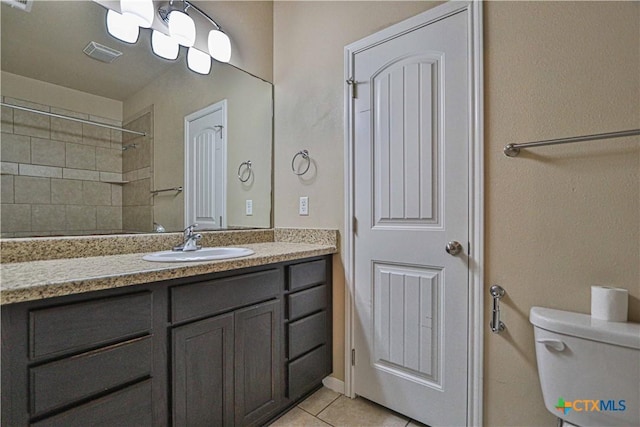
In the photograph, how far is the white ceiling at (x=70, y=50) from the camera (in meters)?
1.25

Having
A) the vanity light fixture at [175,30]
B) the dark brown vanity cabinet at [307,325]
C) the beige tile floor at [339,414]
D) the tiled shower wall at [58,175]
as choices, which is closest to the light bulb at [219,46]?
the vanity light fixture at [175,30]

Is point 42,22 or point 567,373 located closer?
point 567,373

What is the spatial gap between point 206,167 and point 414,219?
1256mm

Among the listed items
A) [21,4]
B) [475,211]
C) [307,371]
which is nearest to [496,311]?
[475,211]

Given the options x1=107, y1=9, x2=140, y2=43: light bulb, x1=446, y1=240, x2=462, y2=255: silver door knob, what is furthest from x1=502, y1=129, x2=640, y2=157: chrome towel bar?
x1=107, y1=9, x2=140, y2=43: light bulb

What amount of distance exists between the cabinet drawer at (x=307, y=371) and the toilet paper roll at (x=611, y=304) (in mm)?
1280

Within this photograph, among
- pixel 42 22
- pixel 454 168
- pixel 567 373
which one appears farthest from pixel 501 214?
pixel 42 22

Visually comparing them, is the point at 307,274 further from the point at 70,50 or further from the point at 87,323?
the point at 70,50

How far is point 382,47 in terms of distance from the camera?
1646mm

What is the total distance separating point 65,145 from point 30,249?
18.2 inches

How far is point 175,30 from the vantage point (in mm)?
1701

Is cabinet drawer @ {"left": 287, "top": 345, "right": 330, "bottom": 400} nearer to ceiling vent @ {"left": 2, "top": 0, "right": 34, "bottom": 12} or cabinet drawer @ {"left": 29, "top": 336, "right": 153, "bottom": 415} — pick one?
cabinet drawer @ {"left": 29, "top": 336, "right": 153, "bottom": 415}

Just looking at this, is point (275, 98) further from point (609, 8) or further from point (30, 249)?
point (609, 8)

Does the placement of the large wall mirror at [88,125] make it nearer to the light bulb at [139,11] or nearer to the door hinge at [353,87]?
the light bulb at [139,11]
